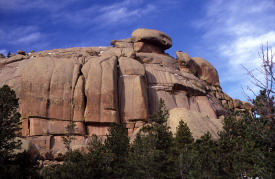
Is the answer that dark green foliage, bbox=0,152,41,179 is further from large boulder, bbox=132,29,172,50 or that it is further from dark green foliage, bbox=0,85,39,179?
large boulder, bbox=132,29,172,50

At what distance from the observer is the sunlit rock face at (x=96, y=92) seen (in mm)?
51875

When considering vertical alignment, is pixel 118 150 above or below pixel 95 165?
above

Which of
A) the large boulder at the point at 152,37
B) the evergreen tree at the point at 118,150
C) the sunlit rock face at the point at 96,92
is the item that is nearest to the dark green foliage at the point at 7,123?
the evergreen tree at the point at 118,150

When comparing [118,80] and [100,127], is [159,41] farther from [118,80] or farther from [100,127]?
[100,127]

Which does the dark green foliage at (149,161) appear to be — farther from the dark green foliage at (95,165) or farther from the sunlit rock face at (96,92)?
the sunlit rock face at (96,92)

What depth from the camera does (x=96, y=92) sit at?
5453 cm

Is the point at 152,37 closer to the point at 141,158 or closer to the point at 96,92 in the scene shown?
the point at 96,92

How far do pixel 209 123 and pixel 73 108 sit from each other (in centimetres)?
2269

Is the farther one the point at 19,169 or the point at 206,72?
the point at 206,72

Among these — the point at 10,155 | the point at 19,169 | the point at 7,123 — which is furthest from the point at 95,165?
the point at 7,123

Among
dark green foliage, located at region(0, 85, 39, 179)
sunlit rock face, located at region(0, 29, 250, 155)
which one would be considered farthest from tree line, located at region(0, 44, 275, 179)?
sunlit rock face, located at region(0, 29, 250, 155)

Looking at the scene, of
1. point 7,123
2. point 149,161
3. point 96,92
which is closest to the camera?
point 7,123

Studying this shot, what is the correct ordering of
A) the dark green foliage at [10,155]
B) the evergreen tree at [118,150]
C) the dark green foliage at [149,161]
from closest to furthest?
the dark green foliage at [10,155], the dark green foliage at [149,161], the evergreen tree at [118,150]

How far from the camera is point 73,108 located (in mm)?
53500
